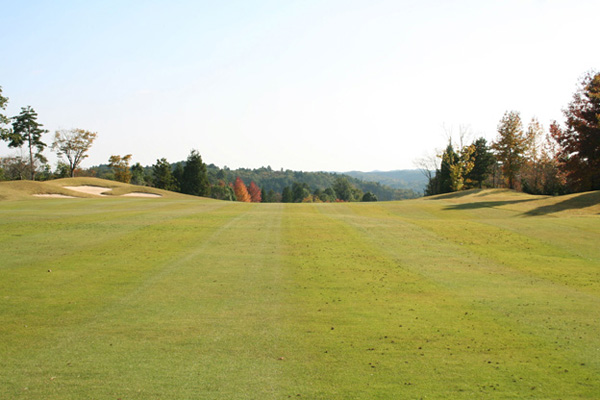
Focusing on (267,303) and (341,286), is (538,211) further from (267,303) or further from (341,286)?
(267,303)

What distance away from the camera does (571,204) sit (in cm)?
3272

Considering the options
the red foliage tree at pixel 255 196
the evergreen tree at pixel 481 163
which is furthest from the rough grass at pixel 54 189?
the red foliage tree at pixel 255 196

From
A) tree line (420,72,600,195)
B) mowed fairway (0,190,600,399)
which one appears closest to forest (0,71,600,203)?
tree line (420,72,600,195)

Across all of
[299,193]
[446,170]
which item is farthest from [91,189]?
[299,193]

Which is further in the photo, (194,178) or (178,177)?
(178,177)

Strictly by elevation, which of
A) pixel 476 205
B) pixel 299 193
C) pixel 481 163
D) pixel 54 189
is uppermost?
pixel 481 163

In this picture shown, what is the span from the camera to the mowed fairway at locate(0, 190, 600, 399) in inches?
263

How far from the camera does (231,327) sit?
8.91 m

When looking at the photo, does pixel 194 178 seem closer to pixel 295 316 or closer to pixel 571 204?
pixel 571 204

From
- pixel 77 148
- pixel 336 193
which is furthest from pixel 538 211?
pixel 336 193

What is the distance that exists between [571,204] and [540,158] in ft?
112

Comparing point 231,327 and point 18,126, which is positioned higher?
point 18,126

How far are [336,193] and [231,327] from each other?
185 m

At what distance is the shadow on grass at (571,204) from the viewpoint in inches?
1236
